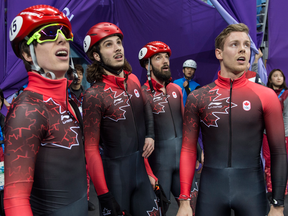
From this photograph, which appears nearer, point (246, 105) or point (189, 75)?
point (246, 105)

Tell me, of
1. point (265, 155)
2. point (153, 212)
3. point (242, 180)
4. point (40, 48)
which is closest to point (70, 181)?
point (40, 48)

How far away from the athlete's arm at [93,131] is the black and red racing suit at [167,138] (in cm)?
106

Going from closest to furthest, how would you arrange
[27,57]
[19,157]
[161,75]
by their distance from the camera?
[19,157], [27,57], [161,75]

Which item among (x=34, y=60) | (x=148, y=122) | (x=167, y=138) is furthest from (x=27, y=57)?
(x=167, y=138)

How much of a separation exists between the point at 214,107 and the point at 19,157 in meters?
1.50

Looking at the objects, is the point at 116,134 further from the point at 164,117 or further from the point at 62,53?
the point at 164,117

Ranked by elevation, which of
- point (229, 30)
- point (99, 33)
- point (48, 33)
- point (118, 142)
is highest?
point (99, 33)

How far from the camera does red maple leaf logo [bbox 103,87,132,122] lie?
7.65ft

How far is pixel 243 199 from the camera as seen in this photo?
5.98 ft

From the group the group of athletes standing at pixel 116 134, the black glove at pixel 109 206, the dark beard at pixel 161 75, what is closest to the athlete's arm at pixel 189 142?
the group of athletes standing at pixel 116 134

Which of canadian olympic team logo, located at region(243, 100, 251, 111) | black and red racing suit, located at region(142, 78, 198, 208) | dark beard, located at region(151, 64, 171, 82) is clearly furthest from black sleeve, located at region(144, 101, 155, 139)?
canadian olympic team logo, located at region(243, 100, 251, 111)

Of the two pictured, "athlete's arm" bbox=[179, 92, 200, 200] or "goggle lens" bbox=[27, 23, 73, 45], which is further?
"athlete's arm" bbox=[179, 92, 200, 200]

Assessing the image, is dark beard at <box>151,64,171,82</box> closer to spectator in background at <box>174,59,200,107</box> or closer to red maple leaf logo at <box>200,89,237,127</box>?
red maple leaf logo at <box>200,89,237,127</box>

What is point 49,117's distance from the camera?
1362mm
